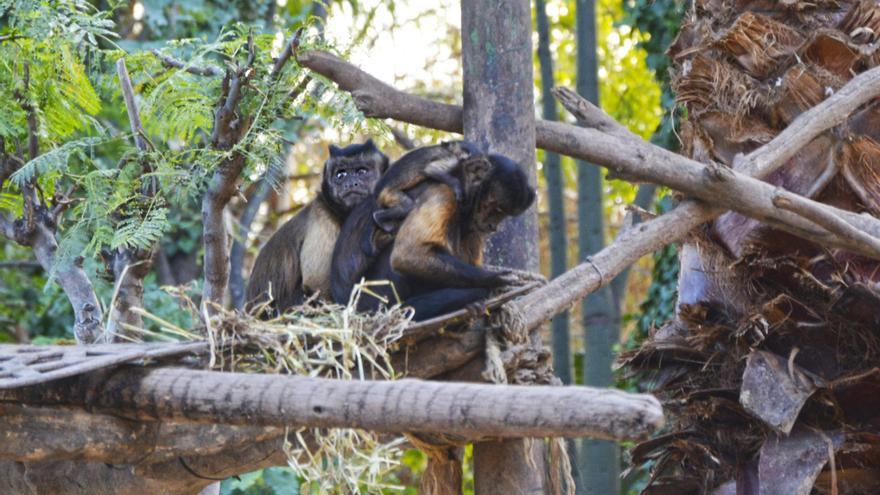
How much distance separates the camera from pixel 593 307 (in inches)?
270

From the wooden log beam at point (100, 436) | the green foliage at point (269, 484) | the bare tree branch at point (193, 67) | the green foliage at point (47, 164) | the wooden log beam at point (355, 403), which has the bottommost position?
the green foliage at point (269, 484)

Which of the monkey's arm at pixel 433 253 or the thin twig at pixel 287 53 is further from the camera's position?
the thin twig at pixel 287 53

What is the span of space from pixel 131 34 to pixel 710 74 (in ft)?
22.8

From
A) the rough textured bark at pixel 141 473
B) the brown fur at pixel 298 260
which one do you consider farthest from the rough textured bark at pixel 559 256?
the rough textured bark at pixel 141 473

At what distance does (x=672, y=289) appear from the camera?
8703 millimetres

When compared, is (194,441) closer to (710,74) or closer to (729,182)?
(729,182)

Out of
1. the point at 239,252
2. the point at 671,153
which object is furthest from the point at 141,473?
the point at 239,252

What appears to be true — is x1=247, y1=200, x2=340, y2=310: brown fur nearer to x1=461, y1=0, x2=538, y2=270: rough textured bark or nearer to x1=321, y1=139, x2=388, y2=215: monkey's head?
x1=321, y1=139, x2=388, y2=215: monkey's head

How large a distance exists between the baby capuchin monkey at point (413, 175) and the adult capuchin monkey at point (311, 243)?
0.56m

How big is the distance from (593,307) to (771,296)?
1365mm

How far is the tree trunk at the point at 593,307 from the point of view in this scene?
21.8ft

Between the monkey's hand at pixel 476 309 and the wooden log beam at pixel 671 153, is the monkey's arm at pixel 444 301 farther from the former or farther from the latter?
the wooden log beam at pixel 671 153

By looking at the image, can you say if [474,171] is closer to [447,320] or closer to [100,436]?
[447,320]

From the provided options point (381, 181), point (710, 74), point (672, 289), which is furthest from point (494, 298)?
point (672, 289)
